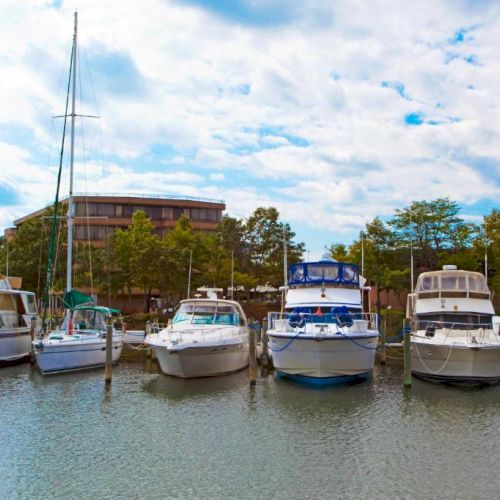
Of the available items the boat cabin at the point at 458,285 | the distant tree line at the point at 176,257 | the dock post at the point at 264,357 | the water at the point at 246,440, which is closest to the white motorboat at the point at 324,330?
the water at the point at 246,440

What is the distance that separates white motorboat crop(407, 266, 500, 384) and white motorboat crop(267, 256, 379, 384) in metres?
2.33

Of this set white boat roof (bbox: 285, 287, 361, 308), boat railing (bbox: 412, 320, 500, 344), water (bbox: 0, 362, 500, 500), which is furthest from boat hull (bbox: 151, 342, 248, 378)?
boat railing (bbox: 412, 320, 500, 344)

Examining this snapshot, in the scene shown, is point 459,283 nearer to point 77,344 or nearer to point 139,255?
point 77,344

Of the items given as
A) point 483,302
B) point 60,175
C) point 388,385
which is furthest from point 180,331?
point 483,302

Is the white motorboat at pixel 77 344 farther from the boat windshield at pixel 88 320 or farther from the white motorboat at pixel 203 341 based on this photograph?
the white motorboat at pixel 203 341

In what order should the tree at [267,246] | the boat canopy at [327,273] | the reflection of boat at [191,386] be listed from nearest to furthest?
the reflection of boat at [191,386]
the boat canopy at [327,273]
the tree at [267,246]

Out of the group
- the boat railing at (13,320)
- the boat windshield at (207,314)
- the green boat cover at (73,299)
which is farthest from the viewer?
the boat railing at (13,320)

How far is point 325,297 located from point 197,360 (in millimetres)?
6261

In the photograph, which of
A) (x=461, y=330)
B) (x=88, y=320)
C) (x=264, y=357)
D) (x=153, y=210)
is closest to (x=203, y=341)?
(x=264, y=357)

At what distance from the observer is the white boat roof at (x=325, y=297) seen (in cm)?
2675

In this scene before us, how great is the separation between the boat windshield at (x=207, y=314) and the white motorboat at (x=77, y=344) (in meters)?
3.91

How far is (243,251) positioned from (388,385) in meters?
34.6

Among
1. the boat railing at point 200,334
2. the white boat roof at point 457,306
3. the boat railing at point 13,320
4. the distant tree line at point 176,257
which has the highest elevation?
the distant tree line at point 176,257

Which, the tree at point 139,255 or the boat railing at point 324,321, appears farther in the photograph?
the tree at point 139,255
